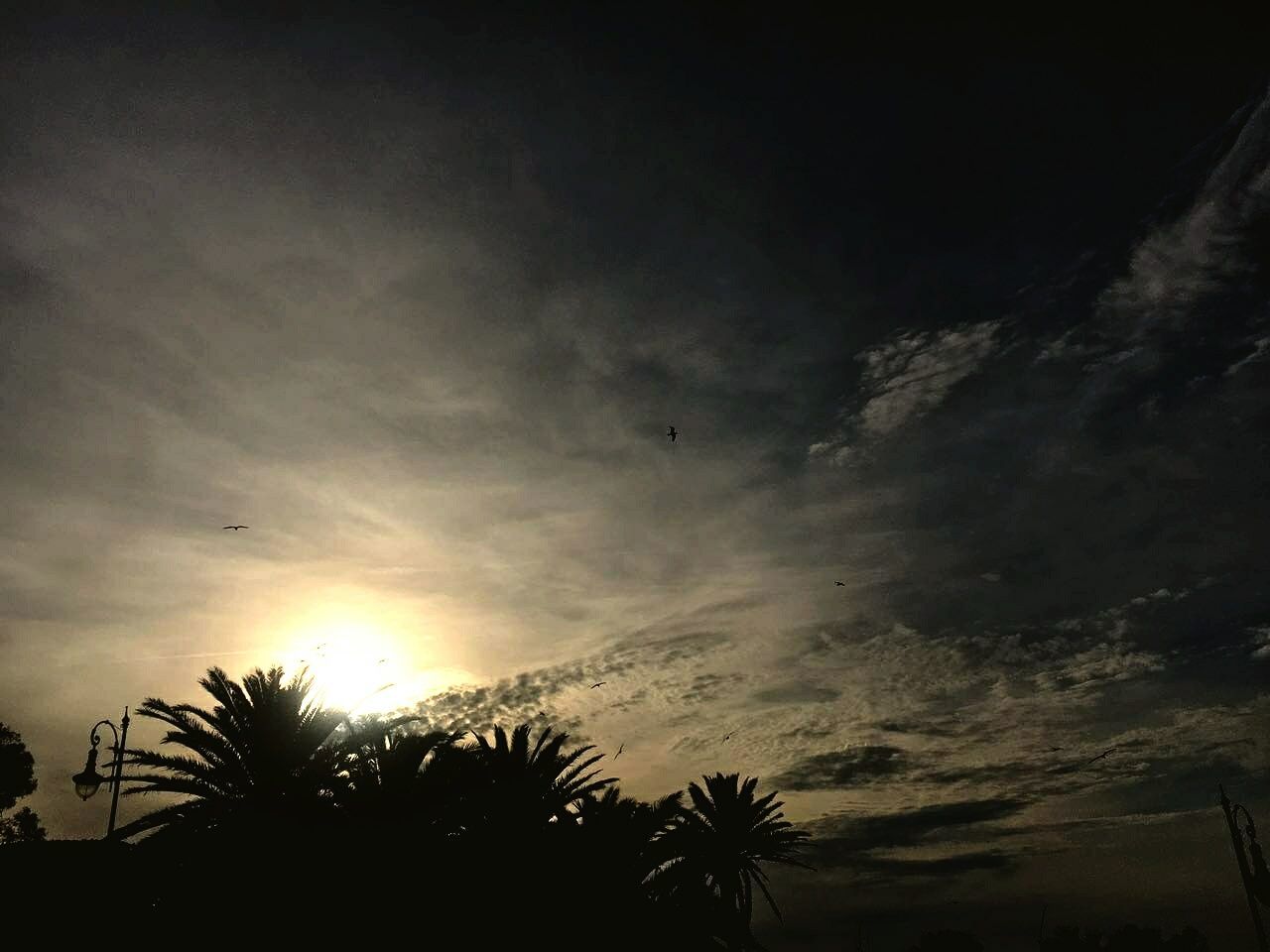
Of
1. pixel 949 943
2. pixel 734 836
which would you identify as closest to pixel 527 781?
pixel 734 836

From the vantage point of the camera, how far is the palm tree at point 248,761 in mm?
18500

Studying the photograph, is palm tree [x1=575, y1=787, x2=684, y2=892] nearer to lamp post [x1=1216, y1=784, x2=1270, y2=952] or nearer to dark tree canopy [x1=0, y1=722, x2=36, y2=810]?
lamp post [x1=1216, y1=784, x2=1270, y2=952]

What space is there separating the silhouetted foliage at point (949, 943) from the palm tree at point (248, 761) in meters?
175

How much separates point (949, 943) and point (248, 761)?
584 ft

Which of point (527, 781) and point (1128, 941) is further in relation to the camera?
point (1128, 941)

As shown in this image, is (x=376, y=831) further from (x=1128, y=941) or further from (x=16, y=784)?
(x=1128, y=941)

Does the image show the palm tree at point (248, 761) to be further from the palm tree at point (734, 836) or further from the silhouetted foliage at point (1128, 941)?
the silhouetted foliage at point (1128, 941)

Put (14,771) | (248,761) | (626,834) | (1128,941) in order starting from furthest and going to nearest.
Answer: (1128,941)
(14,771)
(626,834)
(248,761)

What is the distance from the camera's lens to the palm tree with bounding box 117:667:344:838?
60.7 feet

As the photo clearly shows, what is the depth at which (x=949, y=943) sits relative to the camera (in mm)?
156250

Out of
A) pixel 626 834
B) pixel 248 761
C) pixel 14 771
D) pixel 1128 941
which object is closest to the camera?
pixel 248 761

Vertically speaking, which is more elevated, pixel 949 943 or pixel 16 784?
pixel 16 784

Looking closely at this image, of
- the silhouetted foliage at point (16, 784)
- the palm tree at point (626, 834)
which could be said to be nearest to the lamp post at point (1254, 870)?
the palm tree at point (626, 834)

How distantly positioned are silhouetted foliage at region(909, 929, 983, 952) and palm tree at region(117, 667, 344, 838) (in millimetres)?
174674
